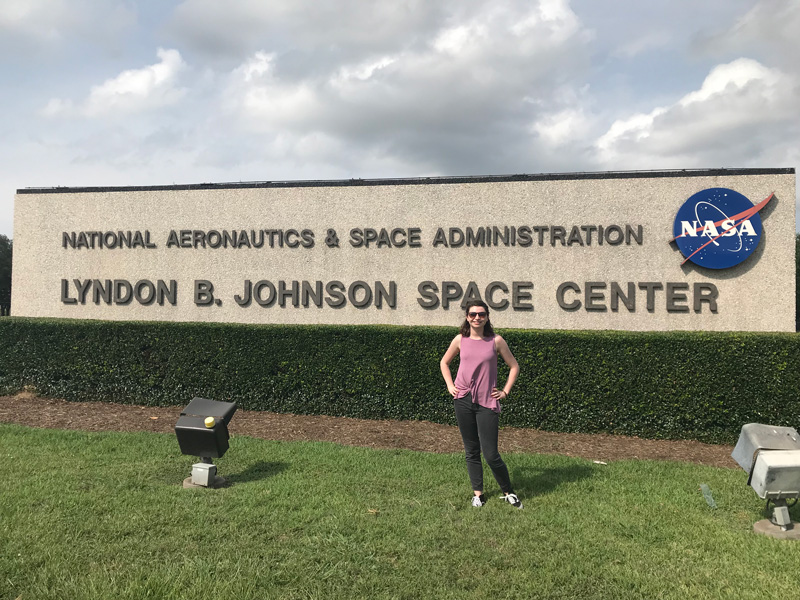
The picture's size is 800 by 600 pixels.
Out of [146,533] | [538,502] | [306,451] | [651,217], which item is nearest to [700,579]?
[538,502]

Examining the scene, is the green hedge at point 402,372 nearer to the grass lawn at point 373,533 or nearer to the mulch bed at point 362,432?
the mulch bed at point 362,432

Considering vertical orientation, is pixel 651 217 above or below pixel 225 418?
above

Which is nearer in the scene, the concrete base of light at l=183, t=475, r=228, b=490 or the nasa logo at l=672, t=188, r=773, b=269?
the concrete base of light at l=183, t=475, r=228, b=490

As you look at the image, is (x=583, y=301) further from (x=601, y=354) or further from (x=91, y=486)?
(x=91, y=486)

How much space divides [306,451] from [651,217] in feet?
21.3

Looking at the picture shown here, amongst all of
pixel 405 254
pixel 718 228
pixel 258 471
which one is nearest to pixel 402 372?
pixel 405 254

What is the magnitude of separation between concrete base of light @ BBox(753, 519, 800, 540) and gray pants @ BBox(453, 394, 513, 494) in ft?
6.03

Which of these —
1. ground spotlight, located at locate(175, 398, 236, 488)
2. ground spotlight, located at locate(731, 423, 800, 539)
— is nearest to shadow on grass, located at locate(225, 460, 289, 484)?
ground spotlight, located at locate(175, 398, 236, 488)

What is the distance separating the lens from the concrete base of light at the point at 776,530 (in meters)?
3.86

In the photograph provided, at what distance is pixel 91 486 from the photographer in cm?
481

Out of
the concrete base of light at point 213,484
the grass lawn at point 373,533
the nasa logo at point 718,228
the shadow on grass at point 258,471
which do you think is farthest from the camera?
the nasa logo at point 718,228

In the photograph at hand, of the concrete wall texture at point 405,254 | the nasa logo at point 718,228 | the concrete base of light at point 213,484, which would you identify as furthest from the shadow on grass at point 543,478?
the nasa logo at point 718,228

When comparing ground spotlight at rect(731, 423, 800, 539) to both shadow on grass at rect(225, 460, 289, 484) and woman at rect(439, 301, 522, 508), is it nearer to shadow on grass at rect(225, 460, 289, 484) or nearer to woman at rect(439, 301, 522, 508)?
woman at rect(439, 301, 522, 508)

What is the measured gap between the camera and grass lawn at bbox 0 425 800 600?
3146mm
